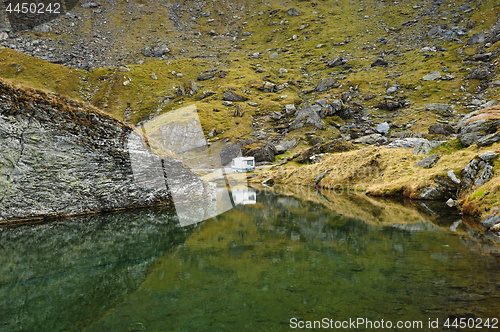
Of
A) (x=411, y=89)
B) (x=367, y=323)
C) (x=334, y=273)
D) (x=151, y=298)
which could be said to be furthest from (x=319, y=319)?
(x=411, y=89)

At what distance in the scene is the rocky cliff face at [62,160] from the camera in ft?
54.2

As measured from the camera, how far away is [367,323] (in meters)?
5.19

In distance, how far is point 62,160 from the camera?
709 inches

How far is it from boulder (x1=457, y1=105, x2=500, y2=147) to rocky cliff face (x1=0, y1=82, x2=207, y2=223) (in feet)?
87.3

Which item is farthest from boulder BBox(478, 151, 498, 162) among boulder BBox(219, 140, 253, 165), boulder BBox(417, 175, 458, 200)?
boulder BBox(219, 140, 253, 165)

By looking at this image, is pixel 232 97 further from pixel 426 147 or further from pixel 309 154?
pixel 426 147

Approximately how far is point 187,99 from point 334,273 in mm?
127662

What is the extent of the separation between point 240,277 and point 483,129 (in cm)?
2512

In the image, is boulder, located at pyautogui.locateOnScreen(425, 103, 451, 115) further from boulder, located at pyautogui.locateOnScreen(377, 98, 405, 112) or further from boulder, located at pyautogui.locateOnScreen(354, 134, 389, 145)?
boulder, located at pyautogui.locateOnScreen(354, 134, 389, 145)

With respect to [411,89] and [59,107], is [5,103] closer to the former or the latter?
[59,107]

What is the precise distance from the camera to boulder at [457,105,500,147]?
19.7m

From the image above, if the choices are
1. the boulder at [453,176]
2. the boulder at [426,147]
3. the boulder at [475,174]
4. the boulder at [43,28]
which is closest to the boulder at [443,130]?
the boulder at [426,147]

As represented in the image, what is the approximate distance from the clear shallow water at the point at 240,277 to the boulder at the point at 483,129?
420 inches

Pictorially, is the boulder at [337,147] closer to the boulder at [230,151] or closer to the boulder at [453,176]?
the boulder at [230,151]
